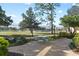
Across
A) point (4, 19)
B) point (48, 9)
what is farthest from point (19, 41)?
point (48, 9)

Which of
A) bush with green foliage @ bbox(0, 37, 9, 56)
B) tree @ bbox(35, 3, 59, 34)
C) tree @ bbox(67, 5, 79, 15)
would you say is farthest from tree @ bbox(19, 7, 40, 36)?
tree @ bbox(67, 5, 79, 15)

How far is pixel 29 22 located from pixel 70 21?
0.45 meters

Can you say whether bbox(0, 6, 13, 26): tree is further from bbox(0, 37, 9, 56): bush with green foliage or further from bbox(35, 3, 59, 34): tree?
bbox(35, 3, 59, 34): tree

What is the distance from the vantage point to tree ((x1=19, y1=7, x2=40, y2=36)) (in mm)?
5105

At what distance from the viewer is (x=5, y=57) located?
5.11 m

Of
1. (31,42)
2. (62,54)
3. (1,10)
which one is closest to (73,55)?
(62,54)

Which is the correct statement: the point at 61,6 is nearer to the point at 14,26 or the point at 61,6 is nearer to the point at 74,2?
the point at 74,2

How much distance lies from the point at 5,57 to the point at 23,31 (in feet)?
1.14

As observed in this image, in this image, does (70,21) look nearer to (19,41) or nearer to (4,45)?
(19,41)

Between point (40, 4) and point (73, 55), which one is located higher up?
point (40, 4)

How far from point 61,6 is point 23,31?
50 centimetres

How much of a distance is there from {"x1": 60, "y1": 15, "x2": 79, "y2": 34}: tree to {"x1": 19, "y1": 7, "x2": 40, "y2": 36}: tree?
0.29 meters

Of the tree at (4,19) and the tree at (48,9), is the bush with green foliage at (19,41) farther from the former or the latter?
the tree at (48,9)

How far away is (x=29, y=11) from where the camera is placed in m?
5.09
